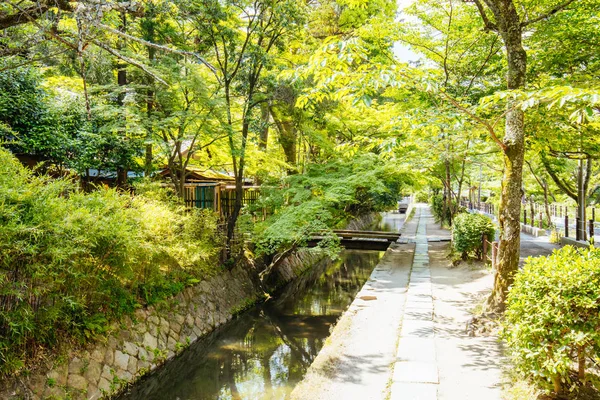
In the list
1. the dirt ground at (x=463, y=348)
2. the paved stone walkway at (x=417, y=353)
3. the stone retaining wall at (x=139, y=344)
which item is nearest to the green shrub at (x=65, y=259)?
the stone retaining wall at (x=139, y=344)

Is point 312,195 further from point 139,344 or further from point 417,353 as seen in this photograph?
point 417,353

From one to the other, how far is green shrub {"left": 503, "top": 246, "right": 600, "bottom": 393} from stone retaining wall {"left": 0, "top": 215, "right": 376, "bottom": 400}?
6.39 meters

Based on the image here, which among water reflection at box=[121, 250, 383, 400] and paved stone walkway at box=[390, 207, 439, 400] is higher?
paved stone walkway at box=[390, 207, 439, 400]

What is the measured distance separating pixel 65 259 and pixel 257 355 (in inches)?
203

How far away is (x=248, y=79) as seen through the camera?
1179cm

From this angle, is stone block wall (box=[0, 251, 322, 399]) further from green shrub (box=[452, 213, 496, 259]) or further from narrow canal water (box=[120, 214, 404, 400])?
green shrub (box=[452, 213, 496, 259])

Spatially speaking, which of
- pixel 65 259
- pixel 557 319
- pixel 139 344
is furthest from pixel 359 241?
pixel 557 319

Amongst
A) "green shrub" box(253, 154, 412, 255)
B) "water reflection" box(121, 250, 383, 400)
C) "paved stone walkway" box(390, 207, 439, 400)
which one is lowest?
"water reflection" box(121, 250, 383, 400)

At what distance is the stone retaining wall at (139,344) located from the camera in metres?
5.94

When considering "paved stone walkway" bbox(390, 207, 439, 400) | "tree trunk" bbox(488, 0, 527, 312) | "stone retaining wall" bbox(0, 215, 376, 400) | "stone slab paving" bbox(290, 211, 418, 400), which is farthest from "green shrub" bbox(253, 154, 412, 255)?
"tree trunk" bbox(488, 0, 527, 312)

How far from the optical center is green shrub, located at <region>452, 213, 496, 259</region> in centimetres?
1172

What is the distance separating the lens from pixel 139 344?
8016 mm

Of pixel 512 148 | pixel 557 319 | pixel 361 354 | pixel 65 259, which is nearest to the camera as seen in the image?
pixel 557 319

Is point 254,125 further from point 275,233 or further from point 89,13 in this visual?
point 89,13
